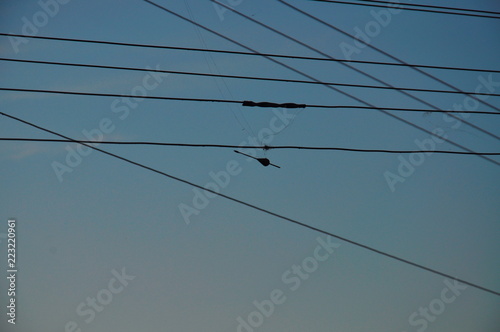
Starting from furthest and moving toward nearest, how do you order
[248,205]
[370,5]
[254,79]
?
[248,205] < [370,5] < [254,79]

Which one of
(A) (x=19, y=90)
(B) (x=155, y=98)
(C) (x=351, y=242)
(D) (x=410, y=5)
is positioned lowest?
(C) (x=351, y=242)

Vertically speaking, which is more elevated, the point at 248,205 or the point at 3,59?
the point at 3,59

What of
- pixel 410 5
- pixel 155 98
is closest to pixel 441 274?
pixel 410 5

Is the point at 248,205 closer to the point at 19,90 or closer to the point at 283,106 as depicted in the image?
the point at 283,106

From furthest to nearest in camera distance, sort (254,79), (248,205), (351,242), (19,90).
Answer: (351,242)
(248,205)
(254,79)
(19,90)

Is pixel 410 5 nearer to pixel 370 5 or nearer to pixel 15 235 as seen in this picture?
pixel 370 5

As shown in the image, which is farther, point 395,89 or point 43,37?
point 395,89

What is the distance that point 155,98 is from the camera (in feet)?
48.4

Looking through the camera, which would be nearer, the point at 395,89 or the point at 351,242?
the point at 395,89

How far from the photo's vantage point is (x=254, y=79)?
1577 cm

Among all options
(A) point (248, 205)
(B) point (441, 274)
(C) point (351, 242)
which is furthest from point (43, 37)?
(B) point (441, 274)

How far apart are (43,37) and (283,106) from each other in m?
4.79

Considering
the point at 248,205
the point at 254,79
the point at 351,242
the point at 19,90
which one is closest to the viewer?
the point at 19,90

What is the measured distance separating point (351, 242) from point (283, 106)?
551 centimetres
